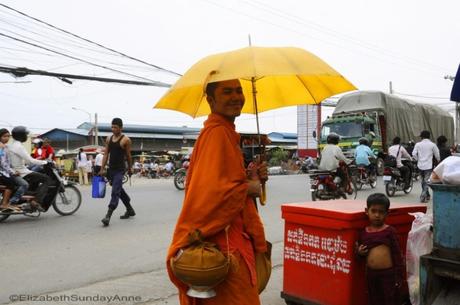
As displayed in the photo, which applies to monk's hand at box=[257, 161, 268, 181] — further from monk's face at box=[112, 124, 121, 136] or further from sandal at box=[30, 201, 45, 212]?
sandal at box=[30, 201, 45, 212]

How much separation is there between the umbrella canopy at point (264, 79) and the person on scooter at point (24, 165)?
578cm

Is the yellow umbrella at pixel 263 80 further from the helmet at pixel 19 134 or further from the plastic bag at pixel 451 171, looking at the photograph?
the helmet at pixel 19 134

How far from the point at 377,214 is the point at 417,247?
358 millimetres

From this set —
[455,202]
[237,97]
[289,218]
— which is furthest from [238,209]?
[289,218]

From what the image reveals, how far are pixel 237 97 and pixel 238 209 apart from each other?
2.00ft

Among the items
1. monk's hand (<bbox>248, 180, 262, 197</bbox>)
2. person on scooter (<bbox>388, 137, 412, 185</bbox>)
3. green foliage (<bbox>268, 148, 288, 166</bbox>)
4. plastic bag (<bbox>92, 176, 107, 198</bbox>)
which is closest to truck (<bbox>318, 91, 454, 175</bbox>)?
person on scooter (<bbox>388, 137, 412, 185</bbox>)

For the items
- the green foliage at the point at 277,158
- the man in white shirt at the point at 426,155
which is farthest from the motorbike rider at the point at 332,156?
A: the green foliage at the point at 277,158

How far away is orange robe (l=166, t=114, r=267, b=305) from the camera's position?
221cm

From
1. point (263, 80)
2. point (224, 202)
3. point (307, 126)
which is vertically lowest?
point (224, 202)

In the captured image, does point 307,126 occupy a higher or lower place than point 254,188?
higher

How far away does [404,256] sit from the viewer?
3539mm

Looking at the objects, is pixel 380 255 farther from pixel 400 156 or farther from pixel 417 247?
pixel 400 156

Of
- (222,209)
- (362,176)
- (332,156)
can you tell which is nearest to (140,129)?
(362,176)

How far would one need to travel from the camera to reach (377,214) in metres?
3.20
